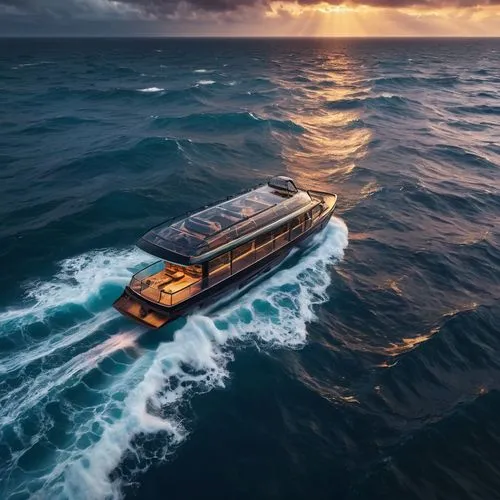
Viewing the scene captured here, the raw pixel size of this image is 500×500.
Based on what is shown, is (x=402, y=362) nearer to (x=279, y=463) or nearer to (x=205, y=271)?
(x=279, y=463)

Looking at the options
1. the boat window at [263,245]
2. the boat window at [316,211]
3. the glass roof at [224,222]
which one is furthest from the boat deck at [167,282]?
the boat window at [316,211]

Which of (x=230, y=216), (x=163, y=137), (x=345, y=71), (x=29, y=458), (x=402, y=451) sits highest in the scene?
(x=230, y=216)

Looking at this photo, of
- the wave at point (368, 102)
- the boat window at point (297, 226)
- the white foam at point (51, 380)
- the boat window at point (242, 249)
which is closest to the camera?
the white foam at point (51, 380)

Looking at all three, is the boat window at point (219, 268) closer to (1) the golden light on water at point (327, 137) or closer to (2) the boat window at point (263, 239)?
(2) the boat window at point (263, 239)

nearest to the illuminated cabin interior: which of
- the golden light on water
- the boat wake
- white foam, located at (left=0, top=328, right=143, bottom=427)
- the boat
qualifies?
the boat

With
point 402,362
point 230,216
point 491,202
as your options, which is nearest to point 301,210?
point 230,216

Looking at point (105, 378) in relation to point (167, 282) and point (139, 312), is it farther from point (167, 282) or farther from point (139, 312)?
point (167, 282)

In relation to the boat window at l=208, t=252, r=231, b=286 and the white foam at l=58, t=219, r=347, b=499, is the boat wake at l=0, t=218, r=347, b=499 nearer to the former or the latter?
the white foam at l=58, t=219, r=347, b=499
